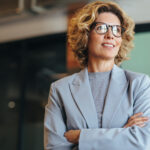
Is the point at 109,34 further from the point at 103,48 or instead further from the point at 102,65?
the point at 102,65

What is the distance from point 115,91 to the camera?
5.26ft

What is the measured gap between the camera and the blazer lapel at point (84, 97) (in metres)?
1.53

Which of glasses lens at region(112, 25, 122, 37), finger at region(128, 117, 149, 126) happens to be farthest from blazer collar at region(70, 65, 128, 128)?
glasses lens at region(112, 25, 122, 37)

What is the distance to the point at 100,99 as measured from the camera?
63.5 inches

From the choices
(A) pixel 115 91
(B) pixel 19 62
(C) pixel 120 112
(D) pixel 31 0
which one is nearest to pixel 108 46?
(A) pixel 115 91

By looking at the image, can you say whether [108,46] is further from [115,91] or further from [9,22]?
[9,22]

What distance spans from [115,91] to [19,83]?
106 inches

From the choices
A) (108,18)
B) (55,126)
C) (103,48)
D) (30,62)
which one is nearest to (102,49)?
(103,48)

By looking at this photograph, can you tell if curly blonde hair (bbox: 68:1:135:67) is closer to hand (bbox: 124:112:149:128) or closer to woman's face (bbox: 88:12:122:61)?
woman's face (bbox: 88:12:122:61)

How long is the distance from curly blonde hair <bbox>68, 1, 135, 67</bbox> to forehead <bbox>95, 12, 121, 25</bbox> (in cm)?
3

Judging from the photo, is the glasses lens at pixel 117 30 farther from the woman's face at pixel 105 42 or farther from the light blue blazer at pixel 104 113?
the light blue blazer at pixel 104 113

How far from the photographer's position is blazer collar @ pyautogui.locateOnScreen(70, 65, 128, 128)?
5.00ft

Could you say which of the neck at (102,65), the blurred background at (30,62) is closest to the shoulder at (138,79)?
the neck at (102,65)

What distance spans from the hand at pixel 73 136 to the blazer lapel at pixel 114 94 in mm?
156
